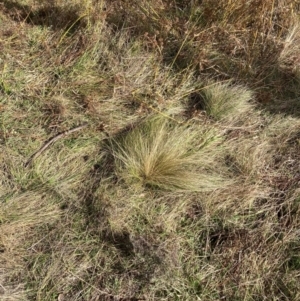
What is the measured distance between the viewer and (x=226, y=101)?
2.69m

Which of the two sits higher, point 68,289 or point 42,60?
point 42,60

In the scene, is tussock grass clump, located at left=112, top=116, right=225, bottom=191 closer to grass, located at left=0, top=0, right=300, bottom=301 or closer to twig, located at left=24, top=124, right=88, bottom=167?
grass, located at left=0, top=0, right=300, bottom=301

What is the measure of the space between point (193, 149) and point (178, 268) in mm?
672

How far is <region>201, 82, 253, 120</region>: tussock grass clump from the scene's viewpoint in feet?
8.77

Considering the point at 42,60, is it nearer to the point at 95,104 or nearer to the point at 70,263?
the point at 95,104

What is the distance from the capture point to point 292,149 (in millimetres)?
2592

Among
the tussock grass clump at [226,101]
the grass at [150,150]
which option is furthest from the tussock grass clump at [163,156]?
the tussock grass clump at [226,101]

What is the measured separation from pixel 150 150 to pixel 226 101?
1.96 feet

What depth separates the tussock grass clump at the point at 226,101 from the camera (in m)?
2.67

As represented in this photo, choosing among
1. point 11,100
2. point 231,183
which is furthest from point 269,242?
point 11,100

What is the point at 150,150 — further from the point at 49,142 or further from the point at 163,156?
the point at 49,142

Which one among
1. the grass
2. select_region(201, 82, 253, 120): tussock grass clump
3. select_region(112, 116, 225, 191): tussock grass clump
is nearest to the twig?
the grass

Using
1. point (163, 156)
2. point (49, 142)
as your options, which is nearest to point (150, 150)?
point (163, 156)

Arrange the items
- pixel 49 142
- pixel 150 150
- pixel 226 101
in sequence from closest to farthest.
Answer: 1. pixel 150 150
2. pixel 49 142
3. pixel 226 101
